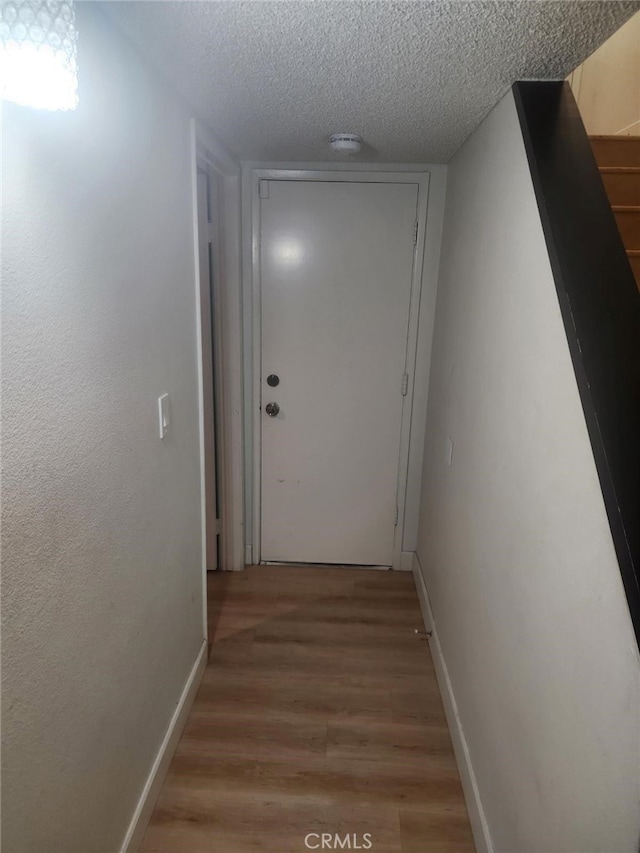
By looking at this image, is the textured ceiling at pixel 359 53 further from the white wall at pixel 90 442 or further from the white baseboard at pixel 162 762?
the white baseboard at pixel 162 762

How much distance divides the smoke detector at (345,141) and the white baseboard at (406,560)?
208 centimetres

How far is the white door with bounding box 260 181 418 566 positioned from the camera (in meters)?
2.43

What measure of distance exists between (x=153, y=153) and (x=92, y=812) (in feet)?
5.32

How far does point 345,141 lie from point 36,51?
1429 mm

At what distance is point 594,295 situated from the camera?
950mm

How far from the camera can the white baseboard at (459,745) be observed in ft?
4.59

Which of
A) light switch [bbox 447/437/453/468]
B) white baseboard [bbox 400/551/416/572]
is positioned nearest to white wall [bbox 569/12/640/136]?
light switch [bbox 447/437/453/468]

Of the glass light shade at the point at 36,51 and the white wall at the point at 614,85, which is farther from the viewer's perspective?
the white wall at the point at 614,85

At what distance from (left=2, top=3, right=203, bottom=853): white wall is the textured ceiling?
14 cm

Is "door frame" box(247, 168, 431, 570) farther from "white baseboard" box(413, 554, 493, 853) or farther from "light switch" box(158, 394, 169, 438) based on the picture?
"light switch" box(158, 394, 169, 438)

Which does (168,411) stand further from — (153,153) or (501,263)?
(501,263)

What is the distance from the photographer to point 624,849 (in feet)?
2.30

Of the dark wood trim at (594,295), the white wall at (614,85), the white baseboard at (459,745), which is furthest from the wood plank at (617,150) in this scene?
the white baseboard at (459,745)

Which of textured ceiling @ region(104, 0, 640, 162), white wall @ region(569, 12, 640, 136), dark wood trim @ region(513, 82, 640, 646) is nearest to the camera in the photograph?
dark wood trim @ region(513, 82, 640, 646)
